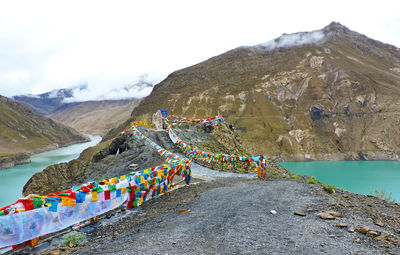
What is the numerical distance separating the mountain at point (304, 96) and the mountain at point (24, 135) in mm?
54526

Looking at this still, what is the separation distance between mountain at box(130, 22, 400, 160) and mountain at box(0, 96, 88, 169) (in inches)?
2147

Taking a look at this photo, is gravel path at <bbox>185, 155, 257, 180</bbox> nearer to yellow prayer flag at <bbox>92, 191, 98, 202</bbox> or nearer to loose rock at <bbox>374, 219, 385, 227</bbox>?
yellow prayer flag at <bbox>92, 191, 98, 202</bbox>

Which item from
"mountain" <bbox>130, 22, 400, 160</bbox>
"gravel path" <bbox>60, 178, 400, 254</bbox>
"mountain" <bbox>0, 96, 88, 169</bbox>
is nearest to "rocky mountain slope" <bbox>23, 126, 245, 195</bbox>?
"gravel path" <bbox>60, 178, 400, 254</bbox>

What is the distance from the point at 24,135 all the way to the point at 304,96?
14929 centimetres

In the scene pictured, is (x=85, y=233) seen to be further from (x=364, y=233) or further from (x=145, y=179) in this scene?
(x=364, y=233)

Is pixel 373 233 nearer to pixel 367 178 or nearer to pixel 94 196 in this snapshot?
pixel 94 196

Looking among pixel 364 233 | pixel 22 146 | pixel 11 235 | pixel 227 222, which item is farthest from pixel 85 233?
pixel 22 146

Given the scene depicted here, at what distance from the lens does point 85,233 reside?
7.39 metres

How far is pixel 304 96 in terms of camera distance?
118m

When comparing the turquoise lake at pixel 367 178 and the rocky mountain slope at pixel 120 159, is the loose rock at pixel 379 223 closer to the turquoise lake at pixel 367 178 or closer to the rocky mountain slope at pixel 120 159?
the rocky mountain slope at pixel 120 159

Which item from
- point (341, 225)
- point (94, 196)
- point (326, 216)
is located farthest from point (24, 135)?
point (341, 225)

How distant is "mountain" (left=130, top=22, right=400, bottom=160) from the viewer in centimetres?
9175

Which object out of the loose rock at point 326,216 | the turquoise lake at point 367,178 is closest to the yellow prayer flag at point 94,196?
the loose rock at point 326,216

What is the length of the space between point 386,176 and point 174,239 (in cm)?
7097
